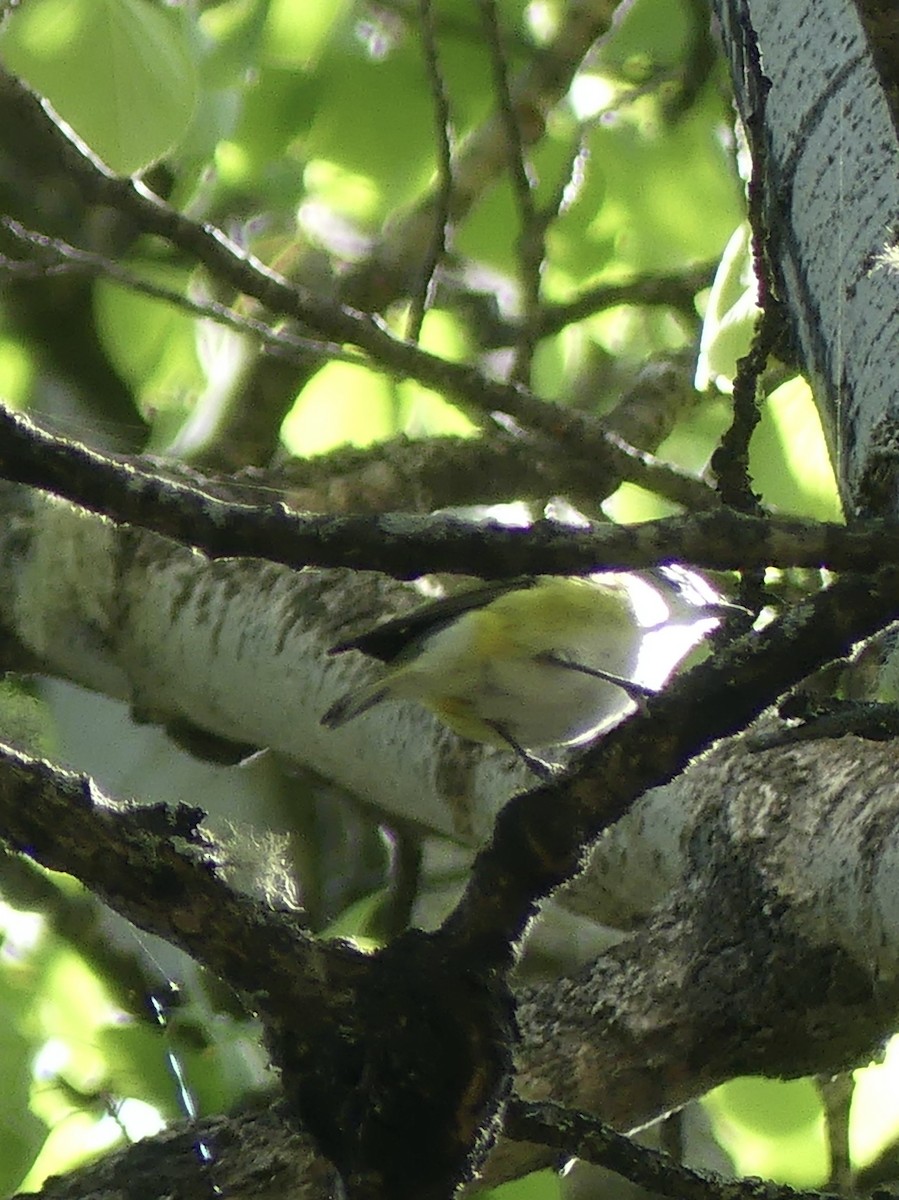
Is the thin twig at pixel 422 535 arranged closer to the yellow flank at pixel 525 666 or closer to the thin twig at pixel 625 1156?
the thin twig at pixel 625 1156

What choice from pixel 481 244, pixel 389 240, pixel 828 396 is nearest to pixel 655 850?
pixel 828 396

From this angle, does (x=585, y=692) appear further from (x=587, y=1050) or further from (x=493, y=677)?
(x=587, y=1050)

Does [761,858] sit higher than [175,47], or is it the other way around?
[175,47]

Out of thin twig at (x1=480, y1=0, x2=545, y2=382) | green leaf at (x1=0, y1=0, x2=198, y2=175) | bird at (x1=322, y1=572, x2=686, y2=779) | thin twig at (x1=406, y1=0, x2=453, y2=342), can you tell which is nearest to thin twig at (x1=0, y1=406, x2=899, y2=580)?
green leaf at (x1=0, y1=0, x2=198, y2=175)

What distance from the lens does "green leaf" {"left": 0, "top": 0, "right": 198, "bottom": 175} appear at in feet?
3.02

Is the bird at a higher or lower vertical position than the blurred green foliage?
lower

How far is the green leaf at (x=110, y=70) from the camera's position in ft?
3.02

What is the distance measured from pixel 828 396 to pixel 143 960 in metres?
1.02

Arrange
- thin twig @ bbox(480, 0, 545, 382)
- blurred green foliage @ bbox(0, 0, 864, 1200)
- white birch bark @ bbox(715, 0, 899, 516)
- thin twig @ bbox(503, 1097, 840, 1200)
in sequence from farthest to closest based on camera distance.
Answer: thin twig @ bbox(480, 0, 545, 382), blurred green foliage @ bbox(0, 0, 864, 1200), white birch bark @ bbox(715, 0, 899, 516), thin twig @ bbox(503, 1097, 840, 1200)

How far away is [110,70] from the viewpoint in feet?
3.04

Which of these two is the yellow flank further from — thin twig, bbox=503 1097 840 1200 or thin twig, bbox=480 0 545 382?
thin twig, bbox=503 1097 840 1200

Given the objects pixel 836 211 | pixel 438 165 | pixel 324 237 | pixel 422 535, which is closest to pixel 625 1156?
pixel 422 535

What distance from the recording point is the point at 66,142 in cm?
108

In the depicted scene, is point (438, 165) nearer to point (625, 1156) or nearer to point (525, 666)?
point (525, 666)
